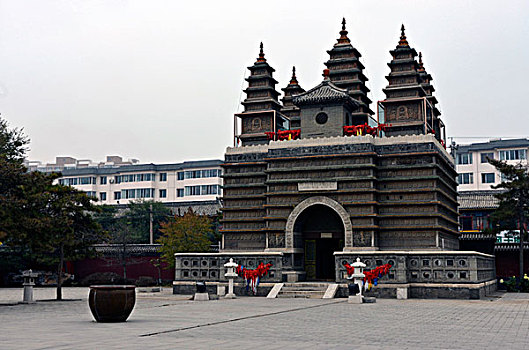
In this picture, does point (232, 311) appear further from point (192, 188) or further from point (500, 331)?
point (192, 188)

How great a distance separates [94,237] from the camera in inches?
1227

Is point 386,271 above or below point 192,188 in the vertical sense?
below

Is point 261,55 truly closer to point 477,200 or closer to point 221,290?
point 221,290

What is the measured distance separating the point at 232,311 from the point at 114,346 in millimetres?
9817

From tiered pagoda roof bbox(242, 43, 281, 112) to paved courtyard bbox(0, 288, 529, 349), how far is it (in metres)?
22.0

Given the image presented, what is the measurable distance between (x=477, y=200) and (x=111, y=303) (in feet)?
132

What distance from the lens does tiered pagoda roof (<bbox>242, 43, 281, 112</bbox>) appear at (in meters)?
41.8

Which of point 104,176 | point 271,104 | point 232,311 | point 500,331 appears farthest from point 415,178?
point 104,176

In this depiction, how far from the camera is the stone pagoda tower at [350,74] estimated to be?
40375 millimetres

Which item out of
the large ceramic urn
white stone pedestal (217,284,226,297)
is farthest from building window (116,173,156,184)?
the large ceramic urn

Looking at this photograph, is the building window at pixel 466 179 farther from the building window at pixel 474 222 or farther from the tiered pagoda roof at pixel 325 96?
the tiered pagoda roof at pixel 325 96

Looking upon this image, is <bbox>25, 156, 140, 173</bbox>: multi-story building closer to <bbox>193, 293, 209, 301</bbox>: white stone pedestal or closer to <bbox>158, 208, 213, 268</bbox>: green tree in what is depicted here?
<bbox>158, 208, 213, 268</bbox>: green tree

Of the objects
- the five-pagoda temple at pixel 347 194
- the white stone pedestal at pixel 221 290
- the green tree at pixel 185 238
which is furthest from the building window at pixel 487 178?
the white stone pedestal at pixel 221 290

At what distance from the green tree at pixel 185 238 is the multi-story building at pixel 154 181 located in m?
29.1
